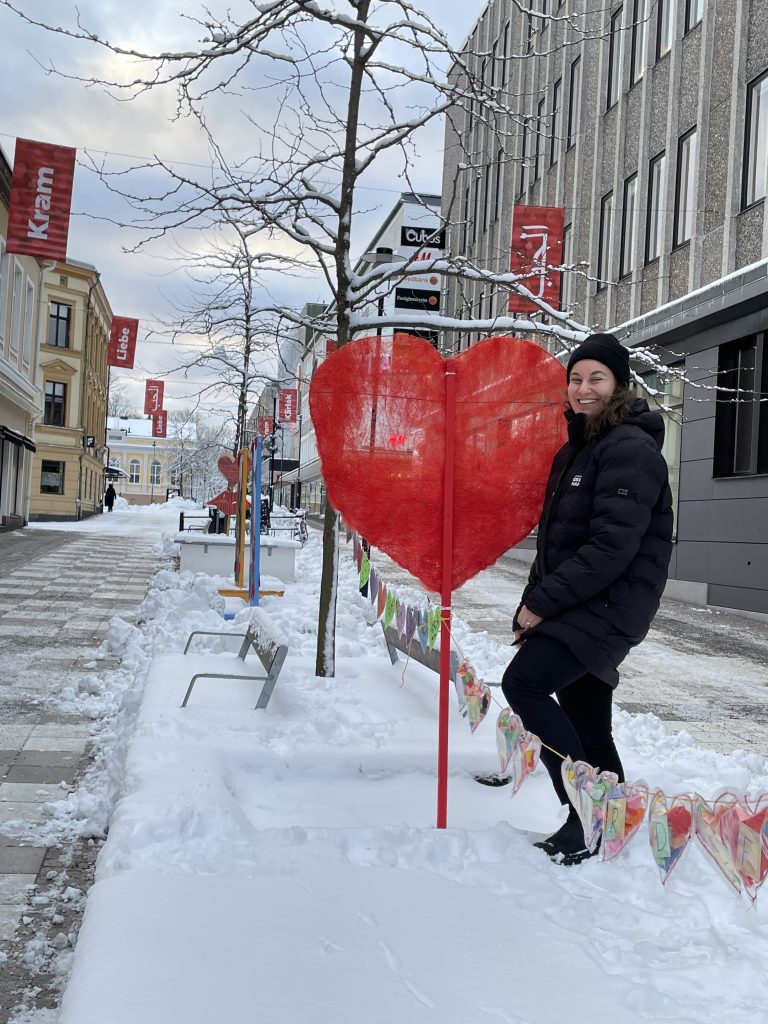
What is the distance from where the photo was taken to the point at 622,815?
118 inches

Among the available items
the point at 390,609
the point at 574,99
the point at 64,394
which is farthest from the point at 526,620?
the point at 64,394

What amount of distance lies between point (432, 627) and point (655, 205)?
14.5 m

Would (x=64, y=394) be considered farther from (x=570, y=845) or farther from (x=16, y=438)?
(x=570, y=845)

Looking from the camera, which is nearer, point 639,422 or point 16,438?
point 639,422

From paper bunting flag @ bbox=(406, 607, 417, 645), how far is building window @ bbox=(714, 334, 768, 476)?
9026mm

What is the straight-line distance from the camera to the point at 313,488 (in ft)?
277

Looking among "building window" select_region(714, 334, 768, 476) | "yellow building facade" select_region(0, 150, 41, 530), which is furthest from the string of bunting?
"yellow building facade" select_region(0, 150, 41, 530)

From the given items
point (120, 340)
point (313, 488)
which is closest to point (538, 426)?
point (120, 340)

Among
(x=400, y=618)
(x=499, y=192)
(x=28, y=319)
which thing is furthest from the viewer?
(x=28, y=319)

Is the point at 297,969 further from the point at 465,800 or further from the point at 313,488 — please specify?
the point at 313,488

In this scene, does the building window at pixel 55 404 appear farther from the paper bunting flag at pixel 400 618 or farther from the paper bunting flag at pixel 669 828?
the paper bunting flag at pixel 669 828

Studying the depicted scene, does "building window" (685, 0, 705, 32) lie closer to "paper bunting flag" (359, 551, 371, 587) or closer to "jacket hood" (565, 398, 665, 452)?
"paper bunting flag" (359, 551, 371, 587)

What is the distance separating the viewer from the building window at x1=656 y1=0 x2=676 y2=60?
16.8 m

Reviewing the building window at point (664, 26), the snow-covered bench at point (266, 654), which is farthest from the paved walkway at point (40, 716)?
the building window at point (664, 26)
